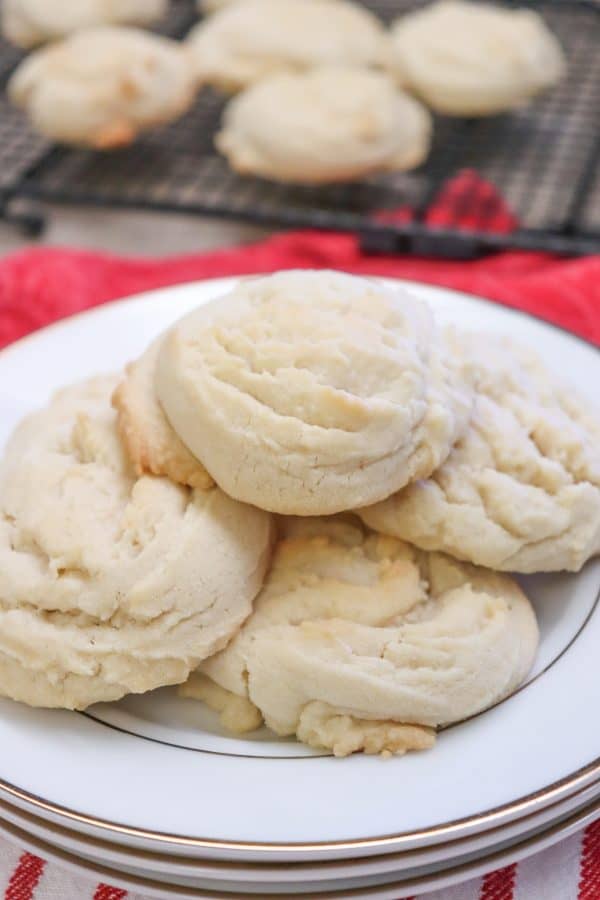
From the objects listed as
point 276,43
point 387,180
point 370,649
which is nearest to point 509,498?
point 370,649

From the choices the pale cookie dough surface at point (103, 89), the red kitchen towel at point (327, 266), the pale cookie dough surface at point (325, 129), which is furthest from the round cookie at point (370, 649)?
the pale cookie dough surface at point (103, 89)

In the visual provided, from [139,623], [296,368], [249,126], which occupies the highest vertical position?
[296,368]

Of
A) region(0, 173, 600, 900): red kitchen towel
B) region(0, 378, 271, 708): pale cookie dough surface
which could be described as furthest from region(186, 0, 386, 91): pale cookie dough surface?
region(0, 378, 271, 708): pale cookie dough surface

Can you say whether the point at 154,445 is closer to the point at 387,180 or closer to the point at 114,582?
the point at 114,582

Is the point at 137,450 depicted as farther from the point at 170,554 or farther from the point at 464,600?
the point at 464,600

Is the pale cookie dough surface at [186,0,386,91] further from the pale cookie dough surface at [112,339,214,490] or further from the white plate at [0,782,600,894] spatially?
the white plate at [0,782,600,894]

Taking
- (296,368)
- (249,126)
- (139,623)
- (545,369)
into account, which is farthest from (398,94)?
(139,623)
